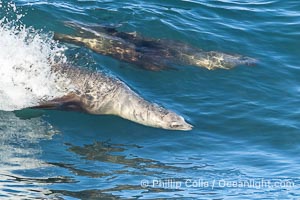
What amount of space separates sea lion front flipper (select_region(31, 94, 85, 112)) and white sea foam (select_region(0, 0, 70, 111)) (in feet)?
0.61

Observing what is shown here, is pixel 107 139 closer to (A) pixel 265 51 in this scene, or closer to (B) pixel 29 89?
(B) pixel 29 89

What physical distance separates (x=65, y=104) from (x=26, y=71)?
3.60 ft

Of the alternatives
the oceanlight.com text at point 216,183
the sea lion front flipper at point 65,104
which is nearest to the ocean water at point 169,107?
the oceanlight.com text at point 216,183

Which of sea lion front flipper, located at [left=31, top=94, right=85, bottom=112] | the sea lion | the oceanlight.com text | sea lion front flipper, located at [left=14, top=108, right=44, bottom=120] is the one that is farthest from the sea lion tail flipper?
the oceanlight.com text

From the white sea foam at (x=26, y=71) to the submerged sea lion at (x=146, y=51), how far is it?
102 centimetres

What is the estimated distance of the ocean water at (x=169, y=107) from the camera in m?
8.39

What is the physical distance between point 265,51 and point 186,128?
434 centimetres

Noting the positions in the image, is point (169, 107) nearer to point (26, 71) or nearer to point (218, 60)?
point (218, 60)

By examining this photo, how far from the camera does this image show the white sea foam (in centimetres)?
1091

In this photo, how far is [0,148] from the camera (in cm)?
912

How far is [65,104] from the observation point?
10.7 meters

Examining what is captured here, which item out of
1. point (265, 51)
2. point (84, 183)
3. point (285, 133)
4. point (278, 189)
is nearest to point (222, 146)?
point (285, 133)

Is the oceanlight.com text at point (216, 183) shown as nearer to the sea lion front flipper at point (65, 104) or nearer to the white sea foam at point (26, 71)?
the sea lion front flipper at point (65, 104)

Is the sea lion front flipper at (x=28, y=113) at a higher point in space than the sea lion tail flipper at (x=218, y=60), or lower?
lower
